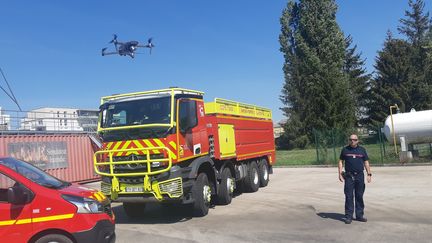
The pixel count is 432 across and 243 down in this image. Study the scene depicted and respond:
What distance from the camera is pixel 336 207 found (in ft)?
39.7

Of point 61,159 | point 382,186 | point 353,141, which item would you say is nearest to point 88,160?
point 61,159

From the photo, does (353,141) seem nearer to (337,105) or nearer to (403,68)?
(337,105)

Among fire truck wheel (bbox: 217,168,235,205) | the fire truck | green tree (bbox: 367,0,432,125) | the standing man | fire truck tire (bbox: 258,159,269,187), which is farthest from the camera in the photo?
green tree (bbox: 367,0,432,125)

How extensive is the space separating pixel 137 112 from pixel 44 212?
5.02m

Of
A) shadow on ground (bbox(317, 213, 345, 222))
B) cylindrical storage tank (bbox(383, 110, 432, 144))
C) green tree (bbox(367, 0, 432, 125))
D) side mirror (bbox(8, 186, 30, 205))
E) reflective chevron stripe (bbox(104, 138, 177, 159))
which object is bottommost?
shadow on ground (bbox(317, 213, 345, 222))

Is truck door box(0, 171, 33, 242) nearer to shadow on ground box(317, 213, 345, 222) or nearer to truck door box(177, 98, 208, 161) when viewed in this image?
truck door box(177, 98, 208, 161)

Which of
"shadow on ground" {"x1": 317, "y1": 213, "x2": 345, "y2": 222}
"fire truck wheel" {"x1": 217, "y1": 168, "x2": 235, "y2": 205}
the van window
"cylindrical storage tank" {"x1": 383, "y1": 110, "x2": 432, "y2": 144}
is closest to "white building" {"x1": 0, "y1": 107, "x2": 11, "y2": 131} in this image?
"fire truck wheel" {"x1": 217, "y1": 168, "x2": 235, "y2": 205}

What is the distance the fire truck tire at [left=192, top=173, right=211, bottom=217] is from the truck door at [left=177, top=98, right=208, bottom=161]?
0.61m

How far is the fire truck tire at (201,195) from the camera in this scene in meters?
11.0

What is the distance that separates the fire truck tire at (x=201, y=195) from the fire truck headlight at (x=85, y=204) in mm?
4259

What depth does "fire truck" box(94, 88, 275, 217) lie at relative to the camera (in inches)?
410

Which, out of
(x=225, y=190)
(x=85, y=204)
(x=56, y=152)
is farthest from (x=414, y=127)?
(x=85, y=204)

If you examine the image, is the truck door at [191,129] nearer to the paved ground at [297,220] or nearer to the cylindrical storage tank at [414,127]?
the paved ground at [297,220]

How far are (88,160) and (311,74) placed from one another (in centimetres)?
3227
